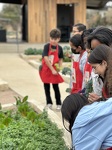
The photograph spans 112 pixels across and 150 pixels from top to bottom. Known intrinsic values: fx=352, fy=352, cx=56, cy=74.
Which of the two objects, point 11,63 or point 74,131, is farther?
point 11,63

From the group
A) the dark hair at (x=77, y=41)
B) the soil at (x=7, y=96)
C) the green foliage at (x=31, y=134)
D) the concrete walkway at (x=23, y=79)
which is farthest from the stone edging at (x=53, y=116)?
the dark hair at (x=77, y=41)

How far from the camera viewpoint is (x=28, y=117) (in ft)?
13.5

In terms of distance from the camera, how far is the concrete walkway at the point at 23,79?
759 cm

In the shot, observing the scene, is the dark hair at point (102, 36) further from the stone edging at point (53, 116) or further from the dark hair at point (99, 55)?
the stone edging at point (53, 116)

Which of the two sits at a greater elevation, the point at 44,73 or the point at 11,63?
the point at 44,73

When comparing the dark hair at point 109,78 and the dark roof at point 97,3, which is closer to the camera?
the dark hair at point 109,78

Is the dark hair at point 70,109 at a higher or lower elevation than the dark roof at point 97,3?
lower

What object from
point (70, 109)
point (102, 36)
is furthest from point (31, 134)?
point (70, 109)

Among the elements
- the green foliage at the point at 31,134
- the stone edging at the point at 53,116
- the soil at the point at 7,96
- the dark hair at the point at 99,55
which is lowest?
the soil at the point at 7,96

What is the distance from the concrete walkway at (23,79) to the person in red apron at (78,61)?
4.22 ft

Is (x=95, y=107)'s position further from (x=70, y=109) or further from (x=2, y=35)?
(x=2, y=35)

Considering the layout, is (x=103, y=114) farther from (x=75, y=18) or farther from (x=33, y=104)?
(x=75, y=18)

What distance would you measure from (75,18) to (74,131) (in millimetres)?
19685

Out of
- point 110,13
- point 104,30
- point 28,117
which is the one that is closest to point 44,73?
point 28,117
